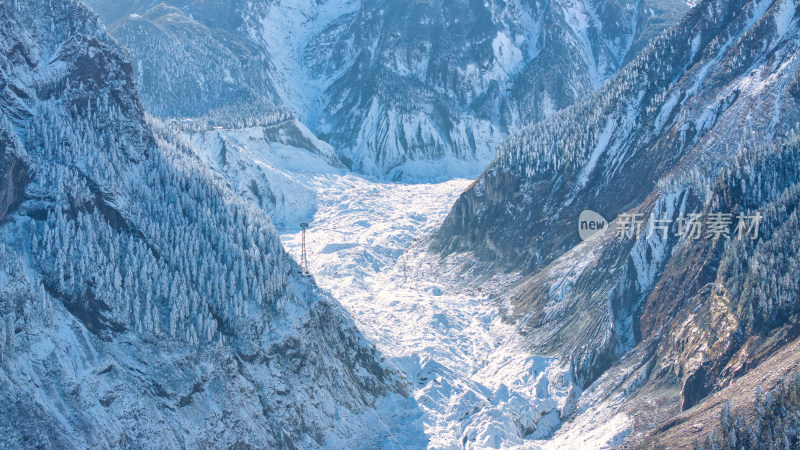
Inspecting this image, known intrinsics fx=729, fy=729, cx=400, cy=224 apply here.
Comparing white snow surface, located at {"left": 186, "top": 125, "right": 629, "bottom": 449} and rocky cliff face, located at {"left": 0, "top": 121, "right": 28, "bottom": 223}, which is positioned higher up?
rocky cliff face, located at {"left": 0, "top": 121, "right": 28, "bottom": 223}

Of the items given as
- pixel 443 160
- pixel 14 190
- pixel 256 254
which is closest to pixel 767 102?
pixel 256 254

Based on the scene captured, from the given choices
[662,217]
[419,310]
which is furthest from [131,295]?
[662,217]

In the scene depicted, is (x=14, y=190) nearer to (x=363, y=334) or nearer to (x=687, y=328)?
(x=363, y=334)

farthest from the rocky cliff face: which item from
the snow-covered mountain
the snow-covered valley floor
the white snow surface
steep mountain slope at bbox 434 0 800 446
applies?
the snow-covered mountain

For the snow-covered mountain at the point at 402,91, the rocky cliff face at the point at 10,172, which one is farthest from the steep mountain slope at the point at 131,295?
the snow-covered mountain at the point at 402,91

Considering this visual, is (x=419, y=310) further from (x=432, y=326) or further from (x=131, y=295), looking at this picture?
(x=131, y=295)

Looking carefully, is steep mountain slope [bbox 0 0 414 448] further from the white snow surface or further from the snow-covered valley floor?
the snow-covered valley floor
